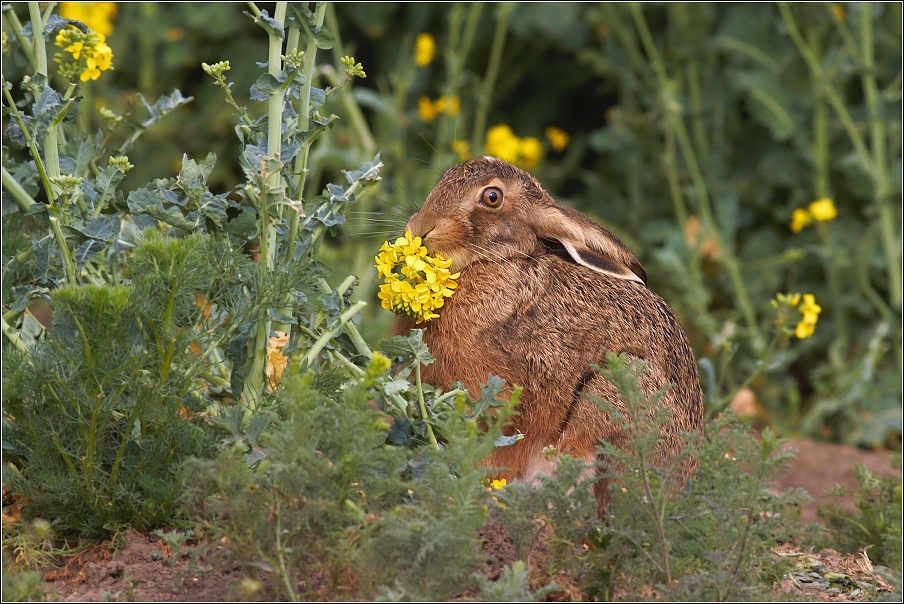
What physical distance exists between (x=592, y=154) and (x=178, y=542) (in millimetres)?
6062

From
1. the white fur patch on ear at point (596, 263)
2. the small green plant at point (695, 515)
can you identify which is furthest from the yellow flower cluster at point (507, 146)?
the small green plant at point (695, 515)

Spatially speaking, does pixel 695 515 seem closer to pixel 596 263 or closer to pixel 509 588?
pixel 509 588

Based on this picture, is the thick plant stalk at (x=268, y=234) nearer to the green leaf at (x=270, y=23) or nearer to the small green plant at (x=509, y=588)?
the green leaf at (x=270, y=23)

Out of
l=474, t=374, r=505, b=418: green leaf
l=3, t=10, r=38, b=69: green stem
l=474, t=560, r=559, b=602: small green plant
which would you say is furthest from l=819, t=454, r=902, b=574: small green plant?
l=3, t=10, r=38, b=69: green stem

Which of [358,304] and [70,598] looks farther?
[358,304]

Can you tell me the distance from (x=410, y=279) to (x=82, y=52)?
119cm

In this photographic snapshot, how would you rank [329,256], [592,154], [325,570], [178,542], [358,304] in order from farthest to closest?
[592,154]
[329,256]
[358,304]
[178,542]
[325,570]

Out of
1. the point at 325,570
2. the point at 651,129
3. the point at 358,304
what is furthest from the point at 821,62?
the point at 325,570

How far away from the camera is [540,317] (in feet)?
11.8

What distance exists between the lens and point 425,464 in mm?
2732

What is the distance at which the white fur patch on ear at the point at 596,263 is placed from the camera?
3676 millimetres

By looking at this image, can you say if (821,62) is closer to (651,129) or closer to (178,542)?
(651,129)

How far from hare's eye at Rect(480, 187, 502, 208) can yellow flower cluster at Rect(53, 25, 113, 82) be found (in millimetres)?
1364

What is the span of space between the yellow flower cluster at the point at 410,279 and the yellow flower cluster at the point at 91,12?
3271 mm
